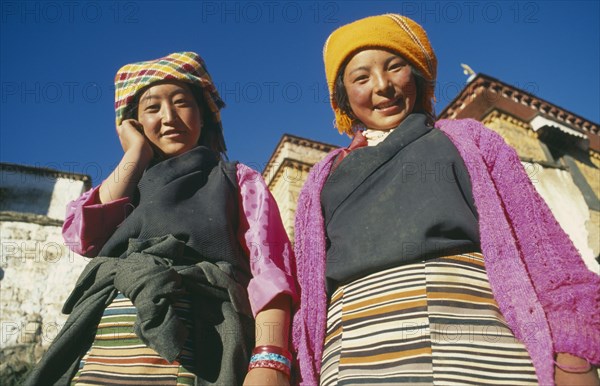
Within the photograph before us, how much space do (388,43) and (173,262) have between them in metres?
1.30

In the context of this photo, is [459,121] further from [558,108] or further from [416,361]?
[558,108]

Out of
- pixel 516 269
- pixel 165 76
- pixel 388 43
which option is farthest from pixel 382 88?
pixel 165 76

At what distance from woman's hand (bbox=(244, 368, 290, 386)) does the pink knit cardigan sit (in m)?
0.08

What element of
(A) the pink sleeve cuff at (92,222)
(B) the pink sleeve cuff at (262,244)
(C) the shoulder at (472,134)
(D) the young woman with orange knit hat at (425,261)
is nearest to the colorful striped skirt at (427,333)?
(D) the young woman with orange knit hat at (425,261)

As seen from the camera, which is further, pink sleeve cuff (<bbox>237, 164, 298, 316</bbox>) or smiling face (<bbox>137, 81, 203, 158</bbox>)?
smiling face (<bbox>137, 81, 203, 158</bbox>)

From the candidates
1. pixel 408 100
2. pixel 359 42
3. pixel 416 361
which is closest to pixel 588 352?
pixel 416 361

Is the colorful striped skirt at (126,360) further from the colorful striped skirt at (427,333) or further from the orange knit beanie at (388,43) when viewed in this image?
the orange knit beanie at (388,43)

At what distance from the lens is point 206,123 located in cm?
265

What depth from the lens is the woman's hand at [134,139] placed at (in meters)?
2.27

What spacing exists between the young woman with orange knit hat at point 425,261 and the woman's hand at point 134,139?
78 cm

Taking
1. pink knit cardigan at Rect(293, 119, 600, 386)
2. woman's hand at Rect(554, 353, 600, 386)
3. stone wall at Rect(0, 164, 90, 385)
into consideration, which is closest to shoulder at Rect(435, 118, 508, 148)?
pink knit cardigan at Rect(293, 119, 600, 386)

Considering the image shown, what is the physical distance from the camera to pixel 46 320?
407 inches

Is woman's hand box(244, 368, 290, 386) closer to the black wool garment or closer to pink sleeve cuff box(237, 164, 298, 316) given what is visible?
Result: pink sleeve cuff box(237, 164, 298, 316)

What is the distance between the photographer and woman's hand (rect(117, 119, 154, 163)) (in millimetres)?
2273
